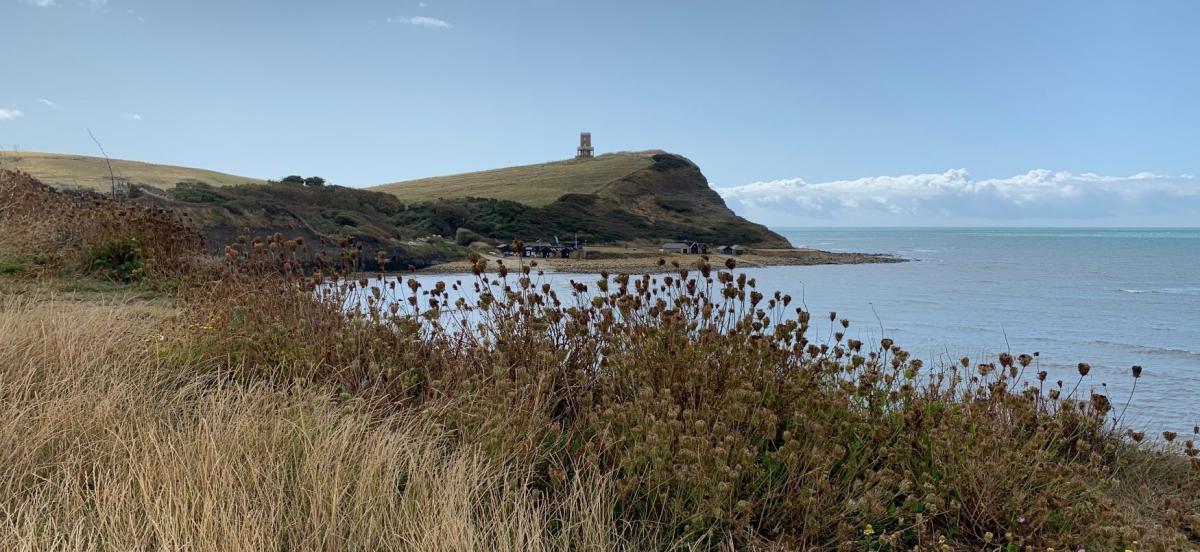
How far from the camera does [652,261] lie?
31.0 metres

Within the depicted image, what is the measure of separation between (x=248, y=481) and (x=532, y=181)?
65.5 meters

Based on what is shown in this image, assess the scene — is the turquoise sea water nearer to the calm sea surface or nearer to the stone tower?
the calm sea surface

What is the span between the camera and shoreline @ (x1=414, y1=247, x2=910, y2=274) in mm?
25609

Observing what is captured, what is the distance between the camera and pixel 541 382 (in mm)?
3338

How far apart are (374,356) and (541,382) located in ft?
4.13

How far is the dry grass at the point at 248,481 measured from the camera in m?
2.42

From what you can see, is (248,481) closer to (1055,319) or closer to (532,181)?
(1055,319)

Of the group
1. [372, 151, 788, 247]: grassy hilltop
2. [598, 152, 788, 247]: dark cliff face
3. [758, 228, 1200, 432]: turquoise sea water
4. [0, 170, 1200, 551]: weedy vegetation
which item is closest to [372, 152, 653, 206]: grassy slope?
[372, 151, 788, 247]: grassy hilltop


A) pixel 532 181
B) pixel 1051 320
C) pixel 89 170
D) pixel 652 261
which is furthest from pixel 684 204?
pixel 1051 320

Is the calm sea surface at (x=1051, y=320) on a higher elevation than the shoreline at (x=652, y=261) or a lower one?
lower

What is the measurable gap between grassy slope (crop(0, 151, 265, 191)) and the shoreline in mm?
20158

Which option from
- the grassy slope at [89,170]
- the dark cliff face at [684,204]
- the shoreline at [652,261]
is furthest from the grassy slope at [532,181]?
the shoreline at [652,261]

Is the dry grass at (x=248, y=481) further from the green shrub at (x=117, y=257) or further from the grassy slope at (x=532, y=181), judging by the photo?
the grassy slope at (x=532, y=181)

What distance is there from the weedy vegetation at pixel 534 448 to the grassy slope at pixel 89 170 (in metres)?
37.7
